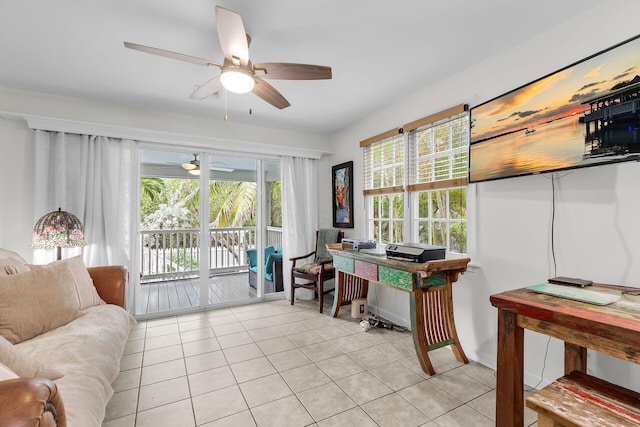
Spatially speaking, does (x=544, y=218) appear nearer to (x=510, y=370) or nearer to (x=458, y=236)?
(x=458, y=236)

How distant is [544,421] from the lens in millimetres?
1123

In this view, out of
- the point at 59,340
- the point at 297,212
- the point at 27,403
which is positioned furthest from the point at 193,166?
the point at 27,403

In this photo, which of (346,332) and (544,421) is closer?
(544,421)

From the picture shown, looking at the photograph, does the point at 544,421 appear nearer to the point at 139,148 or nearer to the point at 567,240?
the point at 567,240

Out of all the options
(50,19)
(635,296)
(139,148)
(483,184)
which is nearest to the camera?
(635,296)

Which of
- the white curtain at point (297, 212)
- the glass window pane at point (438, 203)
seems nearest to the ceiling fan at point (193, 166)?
the white curtain at point (297, 212)

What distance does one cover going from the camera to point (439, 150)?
9.09 feet

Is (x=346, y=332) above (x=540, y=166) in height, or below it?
below

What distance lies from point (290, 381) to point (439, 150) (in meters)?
2.36

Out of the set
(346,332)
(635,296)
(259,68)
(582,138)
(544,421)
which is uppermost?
(259,68)

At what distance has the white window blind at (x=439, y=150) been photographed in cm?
254

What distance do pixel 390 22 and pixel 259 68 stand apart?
0.90 meters

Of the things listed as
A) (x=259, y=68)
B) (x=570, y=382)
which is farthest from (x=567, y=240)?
(x=259, y=68)

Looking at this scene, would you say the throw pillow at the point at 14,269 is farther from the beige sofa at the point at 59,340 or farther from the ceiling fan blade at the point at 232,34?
the ceiling fan blade at the point at 232,34
